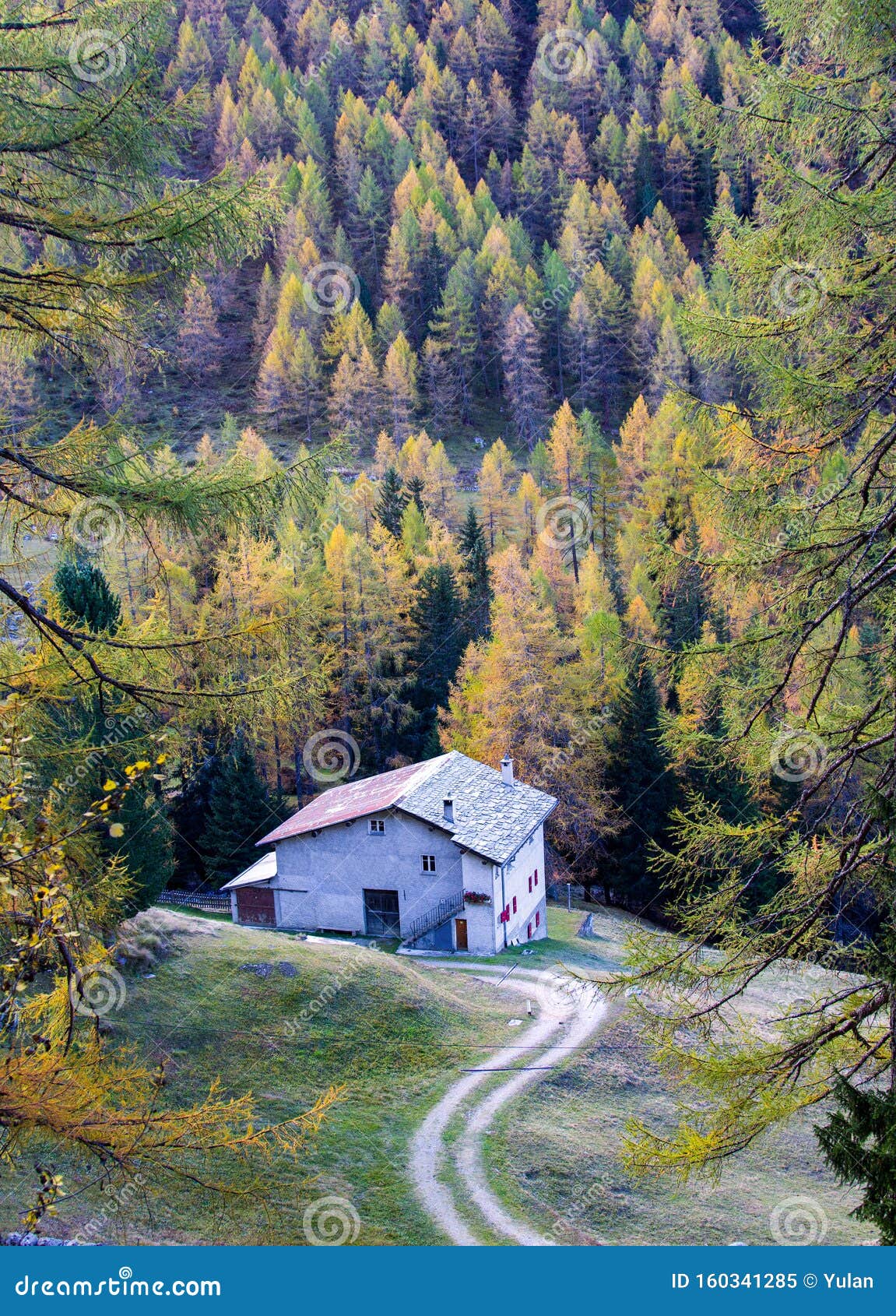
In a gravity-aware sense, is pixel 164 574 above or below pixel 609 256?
below

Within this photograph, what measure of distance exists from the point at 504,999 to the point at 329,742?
820 inches

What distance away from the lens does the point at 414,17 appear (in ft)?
489

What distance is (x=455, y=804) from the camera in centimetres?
3184

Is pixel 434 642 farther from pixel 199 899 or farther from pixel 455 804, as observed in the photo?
pixel 455 804

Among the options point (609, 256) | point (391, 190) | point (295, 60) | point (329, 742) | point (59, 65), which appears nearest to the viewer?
point (59, 65)

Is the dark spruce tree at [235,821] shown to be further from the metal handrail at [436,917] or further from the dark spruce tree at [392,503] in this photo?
the dark spruce tree at [392,503]

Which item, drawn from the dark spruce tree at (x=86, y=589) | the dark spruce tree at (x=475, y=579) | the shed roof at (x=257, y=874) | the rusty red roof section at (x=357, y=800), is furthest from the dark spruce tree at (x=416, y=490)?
the dark spruce tree at (x=86, y=589)

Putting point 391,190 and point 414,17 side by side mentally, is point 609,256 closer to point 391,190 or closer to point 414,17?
point 391,190

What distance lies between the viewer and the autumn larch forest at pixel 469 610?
7.47 meters

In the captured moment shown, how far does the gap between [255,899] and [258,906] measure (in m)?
0.28

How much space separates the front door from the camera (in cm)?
3184

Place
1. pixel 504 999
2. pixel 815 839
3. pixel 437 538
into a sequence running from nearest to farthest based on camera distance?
pixel 815 839 < pixel 504 999 < pixel 437 538

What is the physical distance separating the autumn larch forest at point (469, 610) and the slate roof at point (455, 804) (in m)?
3.62

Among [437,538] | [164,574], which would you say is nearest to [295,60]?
[437,538]
